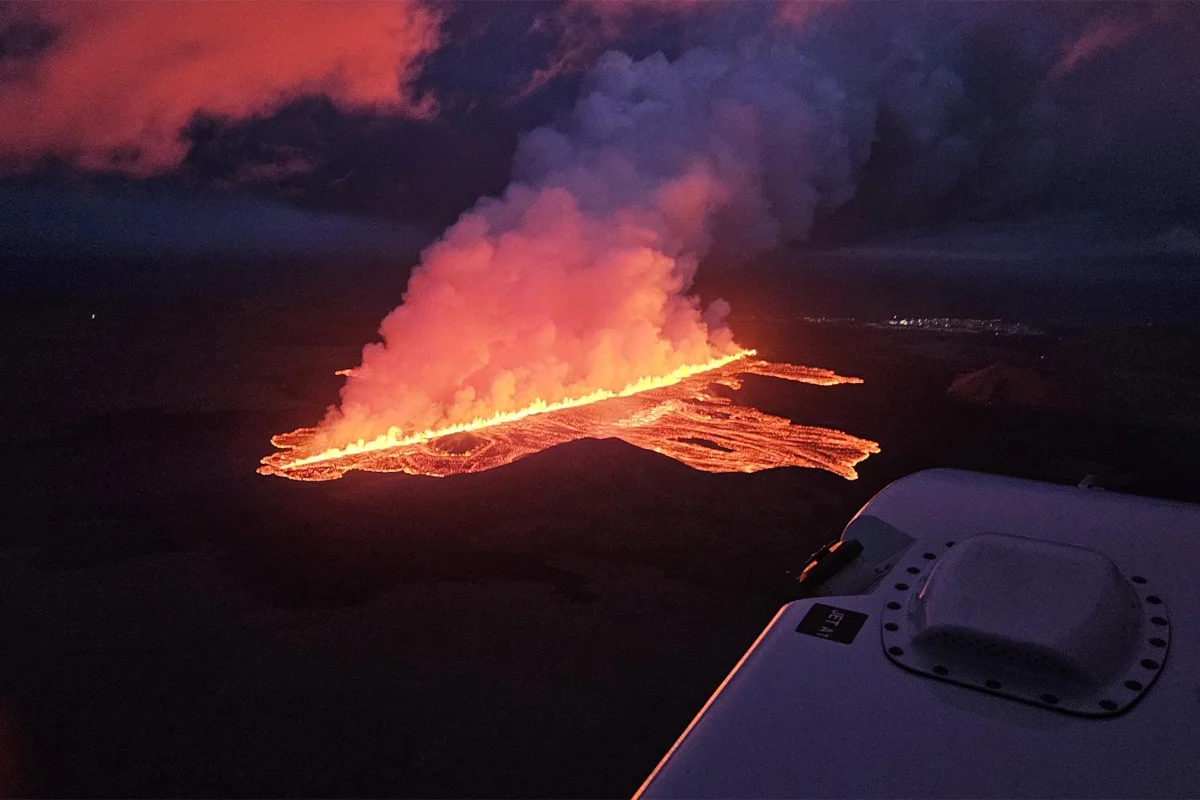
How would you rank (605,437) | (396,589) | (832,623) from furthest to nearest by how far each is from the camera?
1. (605,437)
2. (396,589)
3. (832,623)

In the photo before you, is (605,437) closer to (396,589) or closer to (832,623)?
(396,589)

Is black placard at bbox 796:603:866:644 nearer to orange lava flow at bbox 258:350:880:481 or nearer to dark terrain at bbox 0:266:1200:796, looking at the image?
dark terrain at bbox 0:266:1200:796

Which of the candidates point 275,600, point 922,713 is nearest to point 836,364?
point 275,600

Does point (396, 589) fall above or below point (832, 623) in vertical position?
below

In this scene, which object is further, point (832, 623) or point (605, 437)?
point (605, 437)

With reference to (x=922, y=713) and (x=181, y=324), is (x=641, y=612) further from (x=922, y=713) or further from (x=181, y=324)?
(x=181, y=324)

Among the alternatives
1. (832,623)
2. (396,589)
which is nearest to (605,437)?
(396,589)

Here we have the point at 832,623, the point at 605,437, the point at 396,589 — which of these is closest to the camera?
the point at 832,623

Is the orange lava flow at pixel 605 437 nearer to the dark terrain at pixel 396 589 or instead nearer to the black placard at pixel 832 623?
the dark terrain at pixel 396 589

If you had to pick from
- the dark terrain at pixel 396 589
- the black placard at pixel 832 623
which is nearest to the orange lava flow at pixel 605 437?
the dark terrain at pixel 396 589
